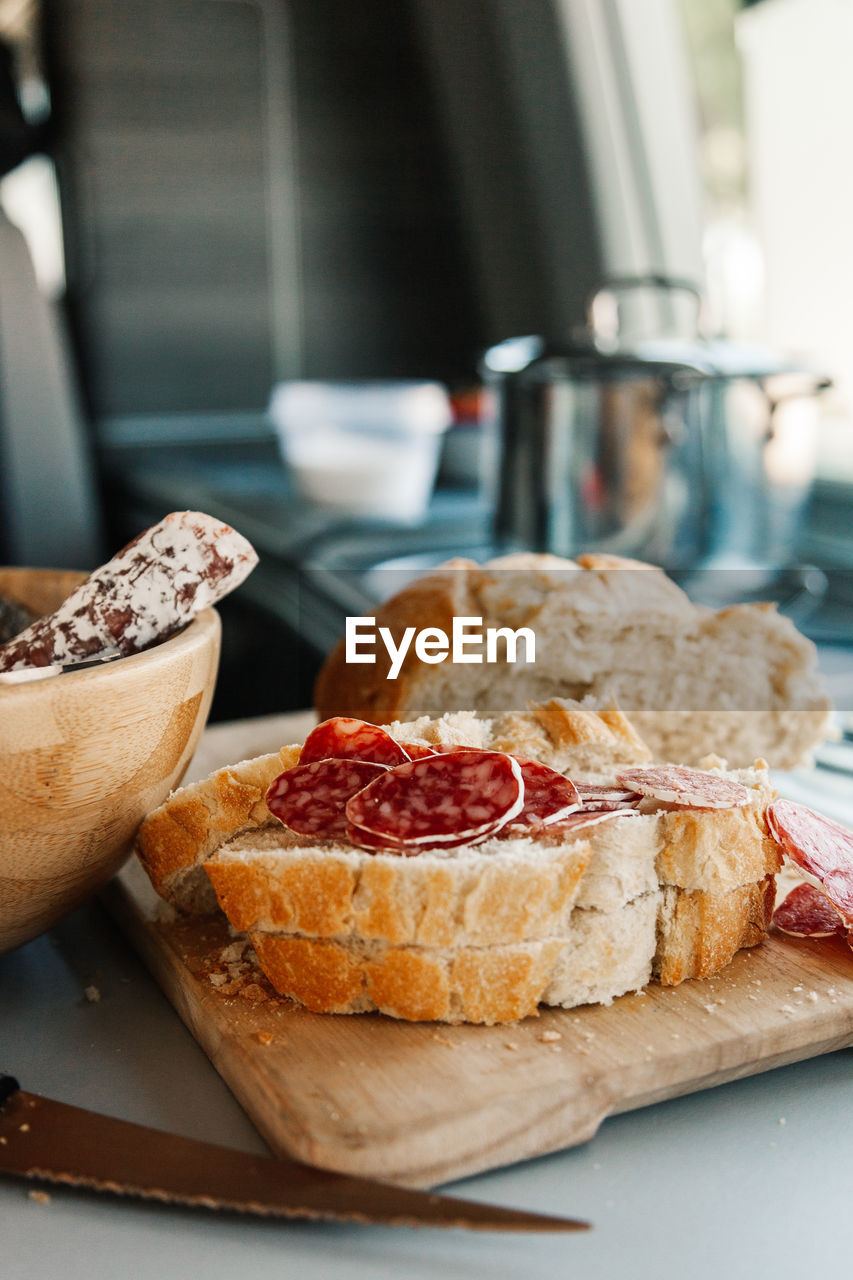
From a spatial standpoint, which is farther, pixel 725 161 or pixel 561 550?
pixel 725 161

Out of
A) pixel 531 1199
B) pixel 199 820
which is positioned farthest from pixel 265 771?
pixel 531 1199

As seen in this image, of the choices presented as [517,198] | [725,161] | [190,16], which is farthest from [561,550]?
[190,16]

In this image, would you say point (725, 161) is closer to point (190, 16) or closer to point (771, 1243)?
point (190, 16)

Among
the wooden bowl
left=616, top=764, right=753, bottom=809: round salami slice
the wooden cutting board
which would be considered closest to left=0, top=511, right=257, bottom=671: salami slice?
the wooden bowl

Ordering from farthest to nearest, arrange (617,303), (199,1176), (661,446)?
(617,303)
(661,446)
(199,1176)

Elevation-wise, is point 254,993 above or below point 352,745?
below

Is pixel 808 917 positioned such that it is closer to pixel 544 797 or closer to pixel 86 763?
pixel 544 797

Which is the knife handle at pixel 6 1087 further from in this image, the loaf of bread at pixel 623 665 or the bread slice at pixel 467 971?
the loaf of bread at pixel 623 665
